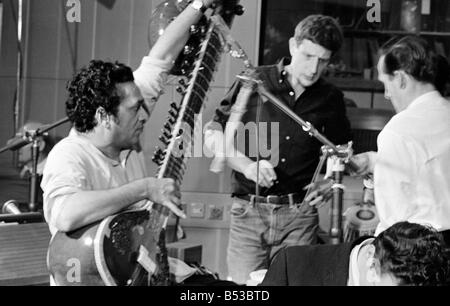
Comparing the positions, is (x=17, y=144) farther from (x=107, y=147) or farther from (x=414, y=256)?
(x=414, y=256)

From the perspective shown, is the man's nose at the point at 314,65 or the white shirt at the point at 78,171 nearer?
the white shirt at the point at 78,171

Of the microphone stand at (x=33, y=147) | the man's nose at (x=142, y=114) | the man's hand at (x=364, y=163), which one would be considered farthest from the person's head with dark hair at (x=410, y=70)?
the microphone stand at (x=33, y=147)

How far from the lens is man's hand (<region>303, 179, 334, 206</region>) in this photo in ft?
6.79

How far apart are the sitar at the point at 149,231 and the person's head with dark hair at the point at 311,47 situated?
30 cm

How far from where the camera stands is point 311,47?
6.88ft

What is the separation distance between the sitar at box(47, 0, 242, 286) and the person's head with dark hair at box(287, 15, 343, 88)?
304 mm

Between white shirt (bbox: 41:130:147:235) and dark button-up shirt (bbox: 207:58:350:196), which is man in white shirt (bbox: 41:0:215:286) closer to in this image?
white shirt (bbox: 41:130:147:235)

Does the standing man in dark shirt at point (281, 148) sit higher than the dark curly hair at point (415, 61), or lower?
lower

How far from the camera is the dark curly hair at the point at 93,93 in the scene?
164 cm

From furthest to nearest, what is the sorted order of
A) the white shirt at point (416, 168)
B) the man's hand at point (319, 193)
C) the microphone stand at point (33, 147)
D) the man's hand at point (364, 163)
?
1. the microphone stand at point (33, 147)
2. the man's hand at point (319, 193)
3. the man's hand at point (364, 163)
4. the white shirt at point (416, 168)

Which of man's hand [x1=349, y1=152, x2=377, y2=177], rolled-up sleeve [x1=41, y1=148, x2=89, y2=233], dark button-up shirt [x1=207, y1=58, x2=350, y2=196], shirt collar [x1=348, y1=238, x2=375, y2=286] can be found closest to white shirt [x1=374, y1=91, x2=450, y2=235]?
man's hand [x1=349, y1=152, x2=377, y2=177]

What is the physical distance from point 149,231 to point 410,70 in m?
0.63

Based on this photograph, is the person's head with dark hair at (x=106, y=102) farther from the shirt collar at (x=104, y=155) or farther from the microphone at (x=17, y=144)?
the microphone at (x=17, y=144)
